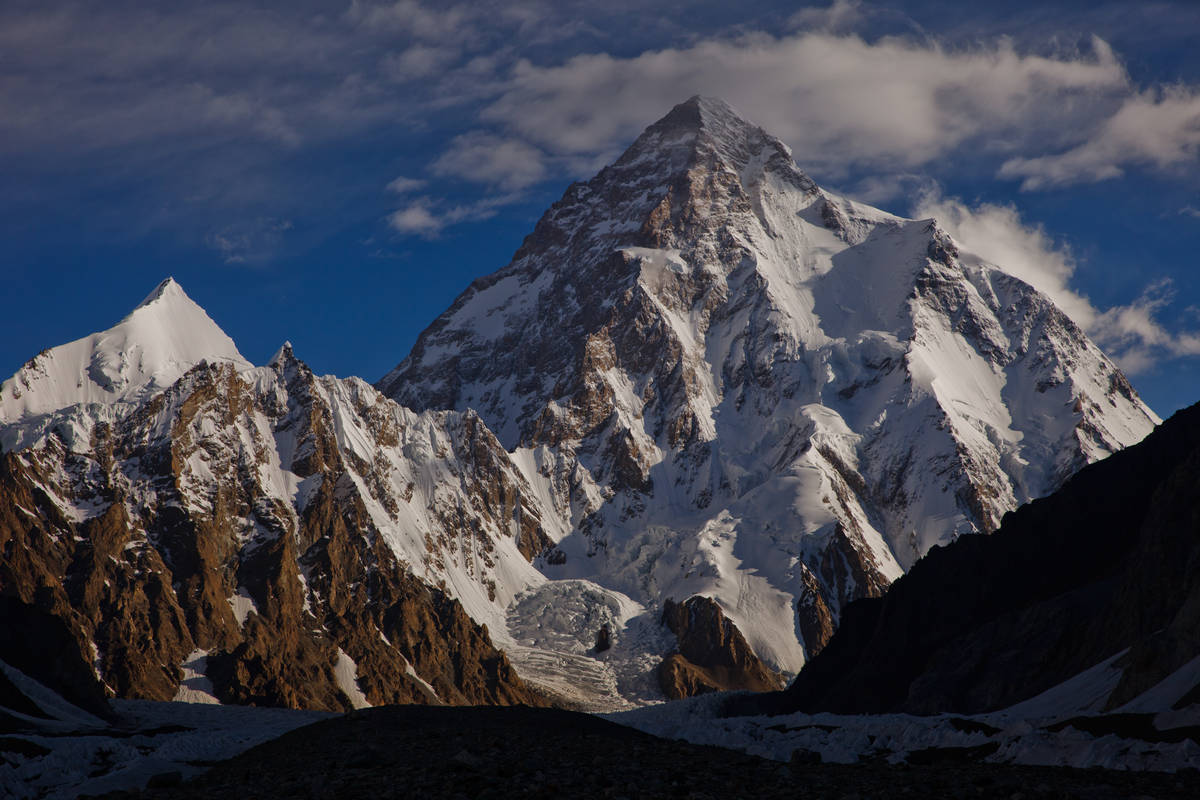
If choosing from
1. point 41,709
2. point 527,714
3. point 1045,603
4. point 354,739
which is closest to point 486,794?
point 354,739

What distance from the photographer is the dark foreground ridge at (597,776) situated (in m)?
23.1

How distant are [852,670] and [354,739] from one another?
8529 cm

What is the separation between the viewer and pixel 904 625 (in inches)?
4370

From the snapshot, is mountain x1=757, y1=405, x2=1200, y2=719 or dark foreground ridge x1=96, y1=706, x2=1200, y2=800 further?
mountain x1=757, y1=405, x2=1200, y2=719

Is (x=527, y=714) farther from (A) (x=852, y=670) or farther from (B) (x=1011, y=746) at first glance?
(A) (x=852, y=670)

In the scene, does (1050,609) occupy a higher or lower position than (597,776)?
higher

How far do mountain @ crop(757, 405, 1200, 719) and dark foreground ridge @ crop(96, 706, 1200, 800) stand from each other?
22.2 metres

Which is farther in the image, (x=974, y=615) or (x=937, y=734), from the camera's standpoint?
(x=974, y=615)

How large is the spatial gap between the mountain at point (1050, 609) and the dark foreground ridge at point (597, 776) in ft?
72.8

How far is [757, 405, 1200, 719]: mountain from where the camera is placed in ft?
205

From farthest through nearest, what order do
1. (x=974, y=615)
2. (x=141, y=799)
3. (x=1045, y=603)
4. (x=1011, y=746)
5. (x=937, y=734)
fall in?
(x=974, y=615)
(x=1045, y=603)
(x=937, y=734)
(x=1011, y=746)
(x=141, y=799)

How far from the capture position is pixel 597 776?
80.3 ft

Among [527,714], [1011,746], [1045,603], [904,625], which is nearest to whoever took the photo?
[1011,746]

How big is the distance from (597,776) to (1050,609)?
2833 inches
